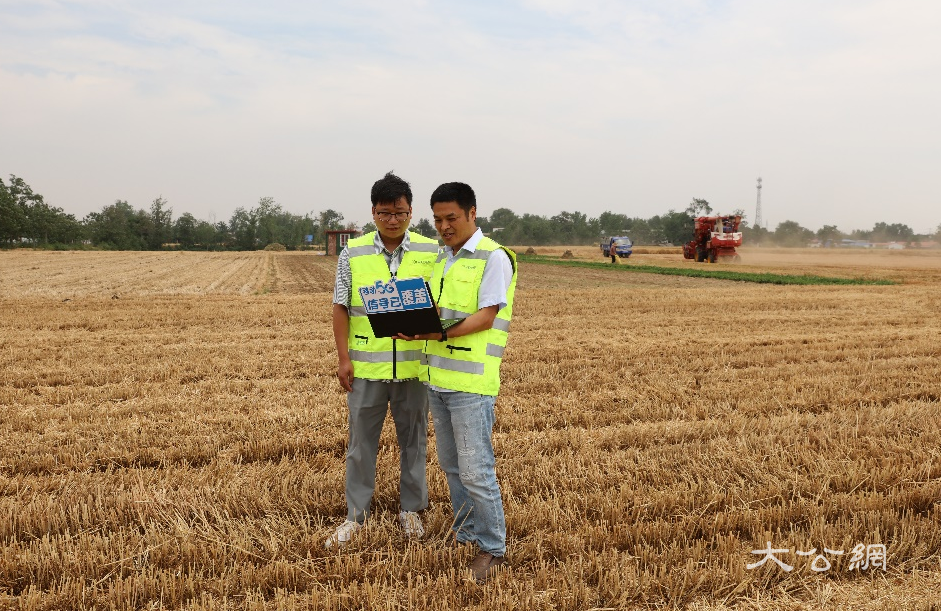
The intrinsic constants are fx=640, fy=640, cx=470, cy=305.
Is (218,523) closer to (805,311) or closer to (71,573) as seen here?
(71,573)

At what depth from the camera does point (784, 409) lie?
639 cm

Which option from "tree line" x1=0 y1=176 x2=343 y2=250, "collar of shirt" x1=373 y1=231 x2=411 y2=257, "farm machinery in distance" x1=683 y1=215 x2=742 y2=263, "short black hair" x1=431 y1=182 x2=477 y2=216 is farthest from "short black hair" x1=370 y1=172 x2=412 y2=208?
"tree line" x1=0 y1=176 x2=343 y2=250

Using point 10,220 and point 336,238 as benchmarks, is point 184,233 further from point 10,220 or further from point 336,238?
point 336,238

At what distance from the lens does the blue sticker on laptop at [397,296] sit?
2904 millimetres

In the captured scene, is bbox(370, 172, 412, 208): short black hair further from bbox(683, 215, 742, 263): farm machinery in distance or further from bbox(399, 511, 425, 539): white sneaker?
bbox(683, 215, 742, 263): farm machinery in distance

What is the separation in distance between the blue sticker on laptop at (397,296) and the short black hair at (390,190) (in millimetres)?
605

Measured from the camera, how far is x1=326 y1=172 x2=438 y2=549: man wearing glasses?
11.5 feet

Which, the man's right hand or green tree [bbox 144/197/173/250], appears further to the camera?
green tree [bbox 144/197/173/250]

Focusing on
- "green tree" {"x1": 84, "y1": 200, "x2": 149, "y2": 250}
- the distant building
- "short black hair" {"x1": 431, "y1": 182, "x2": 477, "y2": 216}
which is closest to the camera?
"short black hair" {"x1": 431, "y1": 182, "x2": 477, "y2": 216}

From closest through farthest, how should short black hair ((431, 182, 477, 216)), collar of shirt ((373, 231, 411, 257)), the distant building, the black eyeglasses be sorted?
short black hair ((431, 182, 477, 216))
the black eyeglasses
collar of shirt ((373, 231, 411, 257))
the distant building

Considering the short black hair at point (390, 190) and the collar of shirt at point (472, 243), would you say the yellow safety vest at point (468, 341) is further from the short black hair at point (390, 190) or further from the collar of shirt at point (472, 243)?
the short black hair at point (390, 190)

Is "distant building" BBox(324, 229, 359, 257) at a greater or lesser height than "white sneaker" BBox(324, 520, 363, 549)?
greater

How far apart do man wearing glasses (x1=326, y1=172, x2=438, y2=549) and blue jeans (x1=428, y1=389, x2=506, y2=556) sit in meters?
0.29

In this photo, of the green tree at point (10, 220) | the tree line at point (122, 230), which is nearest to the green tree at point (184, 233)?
the tree line at point (122, 230)
